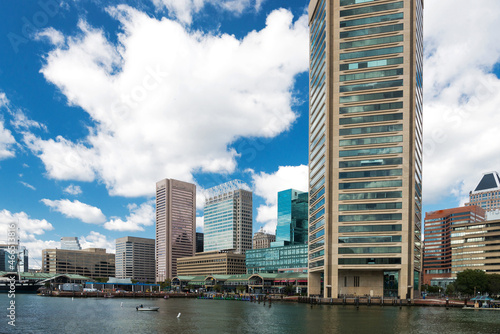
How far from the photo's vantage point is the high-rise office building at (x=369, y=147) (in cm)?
13838

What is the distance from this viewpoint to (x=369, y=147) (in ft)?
468

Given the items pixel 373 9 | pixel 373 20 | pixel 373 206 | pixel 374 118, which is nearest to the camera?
pixel 373 206

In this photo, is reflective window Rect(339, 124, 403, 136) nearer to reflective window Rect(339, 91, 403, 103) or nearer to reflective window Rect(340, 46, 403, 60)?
reflective window Rect(339, 91, 403, 103)

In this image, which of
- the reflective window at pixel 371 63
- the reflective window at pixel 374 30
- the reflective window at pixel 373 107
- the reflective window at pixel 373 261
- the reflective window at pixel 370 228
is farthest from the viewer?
the reflective window at pixel 374 30

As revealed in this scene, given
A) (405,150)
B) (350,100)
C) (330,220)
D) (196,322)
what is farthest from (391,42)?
(196,322)

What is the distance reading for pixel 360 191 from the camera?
5561 inches

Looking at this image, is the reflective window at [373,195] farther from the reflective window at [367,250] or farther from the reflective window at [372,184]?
the reflective window at [367,250]

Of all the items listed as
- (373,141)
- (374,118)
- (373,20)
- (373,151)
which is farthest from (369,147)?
(373,20)

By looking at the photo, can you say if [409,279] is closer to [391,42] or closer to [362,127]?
[362,127]

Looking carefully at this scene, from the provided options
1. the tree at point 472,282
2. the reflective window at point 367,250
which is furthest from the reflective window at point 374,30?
the tree at point 472,282

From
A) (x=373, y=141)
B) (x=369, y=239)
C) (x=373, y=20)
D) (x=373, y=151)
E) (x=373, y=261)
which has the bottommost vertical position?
(x=373, y=261)

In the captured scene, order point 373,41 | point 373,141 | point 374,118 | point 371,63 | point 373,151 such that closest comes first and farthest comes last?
1. point 373,151
2. point 373,141
3. point 374,118
4. point 371,63
5. point 373,41

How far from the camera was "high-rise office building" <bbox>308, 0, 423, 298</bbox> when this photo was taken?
138 metres

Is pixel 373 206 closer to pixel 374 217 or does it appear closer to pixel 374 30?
pixel 374 217
